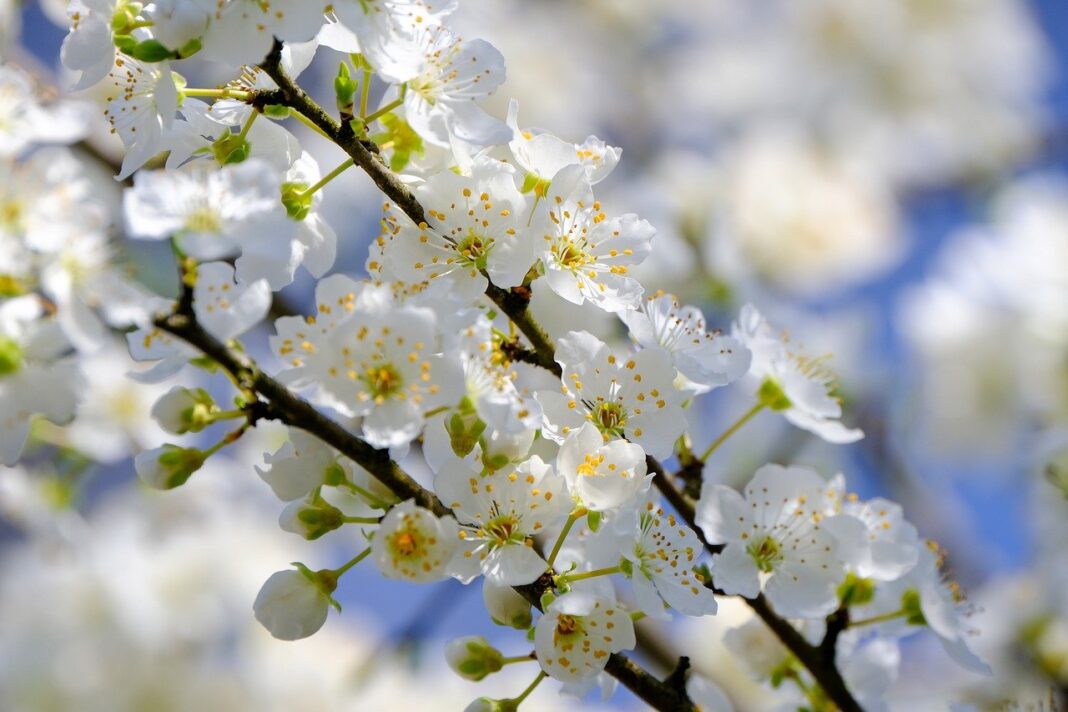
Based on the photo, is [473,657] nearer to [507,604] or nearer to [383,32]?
[507,604]

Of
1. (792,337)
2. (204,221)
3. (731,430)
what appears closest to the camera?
(204,221)

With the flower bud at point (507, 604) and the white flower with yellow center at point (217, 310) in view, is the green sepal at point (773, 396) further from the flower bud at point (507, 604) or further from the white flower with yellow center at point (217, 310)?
the white flower with yellow center at point (217, 310)

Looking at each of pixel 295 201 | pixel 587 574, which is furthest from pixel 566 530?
pixel 295 201

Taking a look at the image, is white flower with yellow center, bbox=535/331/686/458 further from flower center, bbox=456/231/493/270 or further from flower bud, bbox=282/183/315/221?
flower bud, bbox=282/183/315/221

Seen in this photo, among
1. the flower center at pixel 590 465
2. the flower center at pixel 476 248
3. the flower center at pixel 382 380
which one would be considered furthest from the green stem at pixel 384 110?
the flower center at pixel 590 465

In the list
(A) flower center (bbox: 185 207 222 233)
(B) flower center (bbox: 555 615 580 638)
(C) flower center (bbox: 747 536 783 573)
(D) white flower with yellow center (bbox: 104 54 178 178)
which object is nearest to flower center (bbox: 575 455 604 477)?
(B) flower center (bbox: 555 615 580 638)
